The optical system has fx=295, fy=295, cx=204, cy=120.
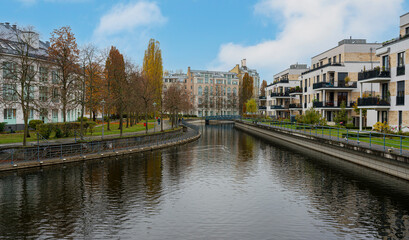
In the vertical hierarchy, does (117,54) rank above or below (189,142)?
above

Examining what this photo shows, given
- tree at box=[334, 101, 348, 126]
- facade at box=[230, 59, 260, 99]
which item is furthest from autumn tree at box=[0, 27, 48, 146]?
facade at box=[230, 59, 260, 99]

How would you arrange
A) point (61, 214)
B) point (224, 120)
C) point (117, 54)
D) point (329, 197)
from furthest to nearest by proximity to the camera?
point (224, 120) < point (117, 54) < point (329, 197) < point (61, 214)

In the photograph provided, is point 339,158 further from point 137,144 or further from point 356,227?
point 137,144

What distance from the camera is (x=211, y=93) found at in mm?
130750

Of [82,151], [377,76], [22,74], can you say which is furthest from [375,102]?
[22,74]

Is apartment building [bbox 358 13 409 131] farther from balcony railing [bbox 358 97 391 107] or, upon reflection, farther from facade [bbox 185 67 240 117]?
facade [bbox 185 67 240 117]

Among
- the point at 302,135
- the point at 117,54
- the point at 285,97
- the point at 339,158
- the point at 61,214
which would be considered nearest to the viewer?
the point at 61,214

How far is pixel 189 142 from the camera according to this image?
42344mm

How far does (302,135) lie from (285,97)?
130 ft

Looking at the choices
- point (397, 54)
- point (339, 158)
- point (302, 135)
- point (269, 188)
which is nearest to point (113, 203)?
point (269, 188)

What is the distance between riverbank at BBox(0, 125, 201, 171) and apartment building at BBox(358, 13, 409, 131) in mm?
24604

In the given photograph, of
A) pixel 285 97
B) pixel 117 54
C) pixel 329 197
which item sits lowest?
pixel 329 197

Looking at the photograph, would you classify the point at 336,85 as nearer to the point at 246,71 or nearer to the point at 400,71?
the point at 400,71

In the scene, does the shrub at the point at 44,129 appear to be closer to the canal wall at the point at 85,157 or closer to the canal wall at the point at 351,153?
the canal wall at the point at 85,157
